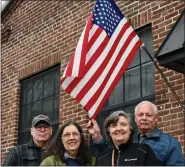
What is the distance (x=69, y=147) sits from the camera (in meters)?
3.28

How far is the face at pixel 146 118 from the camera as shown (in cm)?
341

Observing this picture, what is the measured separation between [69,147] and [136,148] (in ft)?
2.10

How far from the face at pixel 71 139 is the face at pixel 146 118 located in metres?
0.57

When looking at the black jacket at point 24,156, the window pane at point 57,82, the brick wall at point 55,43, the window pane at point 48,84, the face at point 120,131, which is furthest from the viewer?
the window pane at point 48,84

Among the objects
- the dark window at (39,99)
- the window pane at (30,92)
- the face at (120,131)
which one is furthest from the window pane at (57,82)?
the face at (120,131)

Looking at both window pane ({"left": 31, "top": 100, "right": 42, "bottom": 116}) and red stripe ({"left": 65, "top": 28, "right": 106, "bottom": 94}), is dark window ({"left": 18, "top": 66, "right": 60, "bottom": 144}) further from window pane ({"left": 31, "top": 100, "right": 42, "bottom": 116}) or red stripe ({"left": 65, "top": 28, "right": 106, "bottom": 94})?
red stripe ({"left": 65, "top": 28, "right": 106, "bottom": 94})

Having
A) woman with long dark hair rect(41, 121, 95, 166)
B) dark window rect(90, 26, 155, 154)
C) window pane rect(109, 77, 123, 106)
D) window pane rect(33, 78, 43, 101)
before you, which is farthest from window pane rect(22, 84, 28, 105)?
woman with long dark hair rect(41, 121, 95, 166)

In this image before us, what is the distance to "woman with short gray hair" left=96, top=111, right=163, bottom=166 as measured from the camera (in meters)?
2.89

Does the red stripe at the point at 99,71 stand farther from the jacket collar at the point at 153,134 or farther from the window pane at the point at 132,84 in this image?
the window pane at the point at 132,84

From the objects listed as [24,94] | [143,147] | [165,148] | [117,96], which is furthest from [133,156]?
[24,94]

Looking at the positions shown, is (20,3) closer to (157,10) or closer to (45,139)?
(157,10)

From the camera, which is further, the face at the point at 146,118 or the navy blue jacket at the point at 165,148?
the face at the point at 146,118

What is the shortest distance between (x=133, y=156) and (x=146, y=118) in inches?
23.3

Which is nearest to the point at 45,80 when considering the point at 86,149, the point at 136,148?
the point at 86,149
